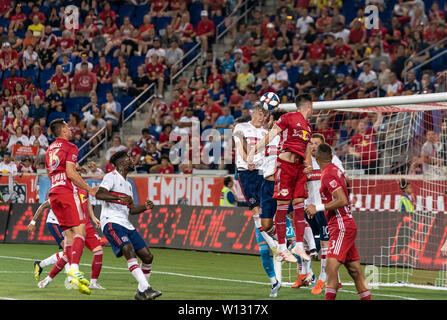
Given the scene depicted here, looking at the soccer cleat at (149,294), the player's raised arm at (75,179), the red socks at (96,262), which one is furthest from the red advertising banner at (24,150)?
the soccer cleat at (149,294)

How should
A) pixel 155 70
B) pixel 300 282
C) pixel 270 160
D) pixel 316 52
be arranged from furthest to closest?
pixel 155 70 → pixel 316 52 → pixel 300 282 → pixel 270 160

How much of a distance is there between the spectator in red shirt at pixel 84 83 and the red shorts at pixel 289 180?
1895cm

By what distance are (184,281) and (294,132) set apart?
3737mm

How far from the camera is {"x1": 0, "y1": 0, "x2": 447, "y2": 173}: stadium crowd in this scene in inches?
963

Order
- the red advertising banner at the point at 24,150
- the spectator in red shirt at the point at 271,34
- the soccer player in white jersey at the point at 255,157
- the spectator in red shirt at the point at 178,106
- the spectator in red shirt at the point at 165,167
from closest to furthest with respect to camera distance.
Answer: the soccer player in white jersey at the point at 255,157
the spectator in red shirt at the point at 165,167
the spectator in red shirt at the point at 178,106
the red advertising banner at the point at 24,150
the spectator in red shirt at the point at 271,34

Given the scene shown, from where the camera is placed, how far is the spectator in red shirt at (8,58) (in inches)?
1307

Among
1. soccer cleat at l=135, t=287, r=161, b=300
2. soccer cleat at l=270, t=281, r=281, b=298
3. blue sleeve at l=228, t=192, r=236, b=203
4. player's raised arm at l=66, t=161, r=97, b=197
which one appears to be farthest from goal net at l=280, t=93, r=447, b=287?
player's raised arm at l=66, t=161, r=97, b=197

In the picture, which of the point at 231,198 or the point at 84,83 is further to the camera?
the point at 84,83

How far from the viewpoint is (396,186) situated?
63.9ft

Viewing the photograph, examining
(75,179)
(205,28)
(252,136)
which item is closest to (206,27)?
(205,28)

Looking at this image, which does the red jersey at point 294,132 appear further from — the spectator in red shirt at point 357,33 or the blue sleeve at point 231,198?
the spectator in red shirt at point 357,33

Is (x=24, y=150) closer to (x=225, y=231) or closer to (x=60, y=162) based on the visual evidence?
(x=225, y=231)

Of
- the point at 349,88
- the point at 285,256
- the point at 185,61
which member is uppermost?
the point at 185,61
